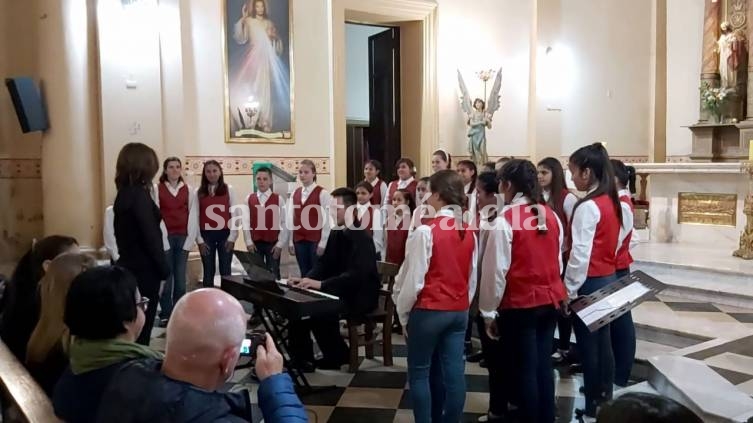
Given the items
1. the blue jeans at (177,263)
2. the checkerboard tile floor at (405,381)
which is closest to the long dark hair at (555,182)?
the checkerboard tile floor at (405,381)

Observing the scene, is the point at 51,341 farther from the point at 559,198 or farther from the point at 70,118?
the point at 70,118

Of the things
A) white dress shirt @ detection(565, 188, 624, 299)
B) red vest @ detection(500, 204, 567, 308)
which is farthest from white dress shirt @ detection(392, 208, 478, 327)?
white dress shirt @ detection(565, 188, 624, 299)

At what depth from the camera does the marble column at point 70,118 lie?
6934mm

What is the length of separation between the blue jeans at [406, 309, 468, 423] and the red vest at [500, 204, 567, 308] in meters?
0.29

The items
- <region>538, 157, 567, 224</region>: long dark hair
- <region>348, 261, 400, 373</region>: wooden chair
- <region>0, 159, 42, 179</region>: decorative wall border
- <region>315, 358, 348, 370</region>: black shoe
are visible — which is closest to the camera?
<region>538, 157, 567, 224</region>: long dark hair

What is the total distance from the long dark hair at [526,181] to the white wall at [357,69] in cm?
1034

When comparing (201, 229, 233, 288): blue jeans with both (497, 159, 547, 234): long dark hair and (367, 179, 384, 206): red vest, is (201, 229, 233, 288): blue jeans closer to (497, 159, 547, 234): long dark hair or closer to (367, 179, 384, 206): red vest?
(367, 179, 384, 206): red vest

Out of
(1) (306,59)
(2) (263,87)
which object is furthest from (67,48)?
(1) (306,59)

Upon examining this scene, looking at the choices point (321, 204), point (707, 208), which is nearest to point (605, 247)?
point (321, 204)

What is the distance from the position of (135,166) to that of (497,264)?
2.14 m

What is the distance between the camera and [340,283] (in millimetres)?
4395

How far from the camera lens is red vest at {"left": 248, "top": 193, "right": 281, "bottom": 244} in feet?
20.6

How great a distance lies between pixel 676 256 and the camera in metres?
7.42

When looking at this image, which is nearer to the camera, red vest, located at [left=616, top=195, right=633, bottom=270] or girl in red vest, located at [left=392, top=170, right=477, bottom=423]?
girl in red vest, located at [left=392, top=170, right=477, bottom=423]
